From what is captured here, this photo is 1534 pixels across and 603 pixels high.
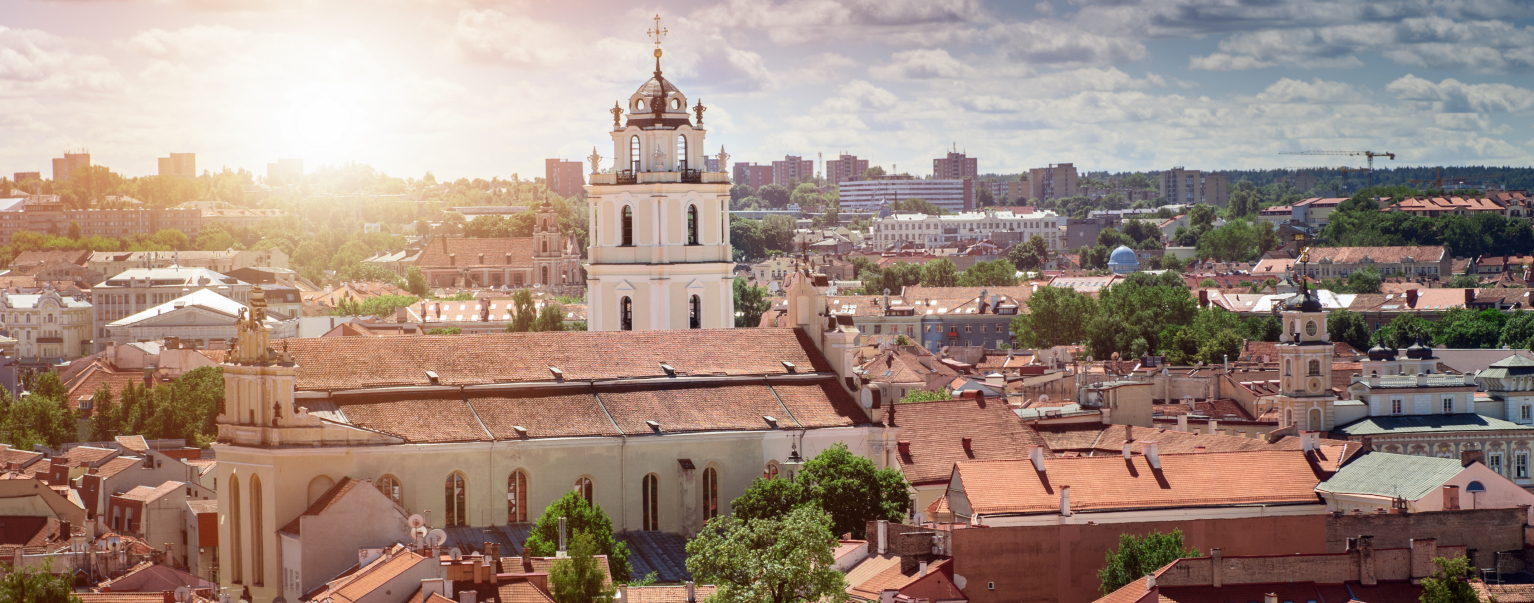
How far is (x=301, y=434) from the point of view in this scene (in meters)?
52.3

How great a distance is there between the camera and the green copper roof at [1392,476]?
58.8 metres

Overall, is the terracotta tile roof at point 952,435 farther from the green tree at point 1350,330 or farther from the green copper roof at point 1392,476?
the green tree at point 1350,330

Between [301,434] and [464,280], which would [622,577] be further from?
[464,280]

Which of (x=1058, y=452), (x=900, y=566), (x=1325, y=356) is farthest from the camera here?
(x=1325, y=356)

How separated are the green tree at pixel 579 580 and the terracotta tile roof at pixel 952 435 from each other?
17.2 meters

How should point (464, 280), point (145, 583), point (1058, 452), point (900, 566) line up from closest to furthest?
point (900, 566)
point (145, 583)
point (1058, 452)
point (464, 280)

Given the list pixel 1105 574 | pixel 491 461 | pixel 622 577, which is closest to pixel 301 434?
pixel 491 461

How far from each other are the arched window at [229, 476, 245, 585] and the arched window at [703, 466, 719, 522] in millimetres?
11351

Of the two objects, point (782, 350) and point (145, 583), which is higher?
point (782, 350)

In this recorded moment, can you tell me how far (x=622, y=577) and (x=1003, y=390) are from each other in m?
48.6

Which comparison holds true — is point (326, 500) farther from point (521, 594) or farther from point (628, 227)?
point (628, 227)

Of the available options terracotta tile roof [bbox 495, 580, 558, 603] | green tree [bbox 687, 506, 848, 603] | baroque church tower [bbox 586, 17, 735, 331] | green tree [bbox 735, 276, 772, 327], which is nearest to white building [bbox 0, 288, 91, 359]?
green tree [bbox 735, 276, 772, 327]

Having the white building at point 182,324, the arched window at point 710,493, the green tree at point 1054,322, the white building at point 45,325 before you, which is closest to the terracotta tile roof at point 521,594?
the arched window at point 710,493

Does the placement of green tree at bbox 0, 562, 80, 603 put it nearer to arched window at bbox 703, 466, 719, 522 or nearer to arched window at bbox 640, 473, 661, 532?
arched window at bbox 640, 473, 661, 532
